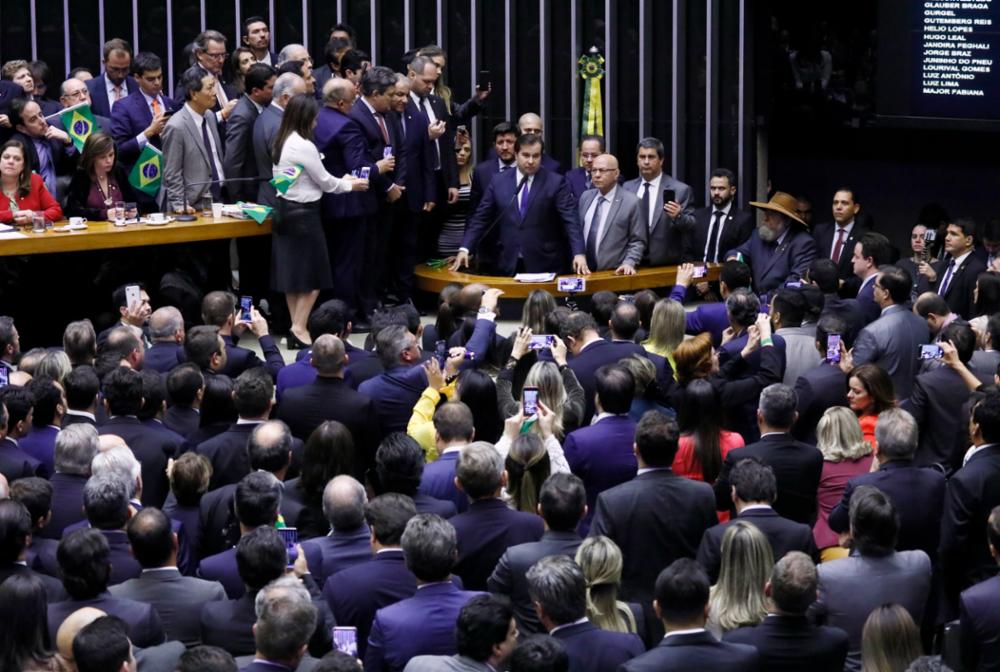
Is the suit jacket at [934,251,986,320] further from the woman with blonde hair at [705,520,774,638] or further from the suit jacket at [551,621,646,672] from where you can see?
the suit jacket at [551,621,646,672]

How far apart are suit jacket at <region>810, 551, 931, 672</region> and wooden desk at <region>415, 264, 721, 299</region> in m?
6.10

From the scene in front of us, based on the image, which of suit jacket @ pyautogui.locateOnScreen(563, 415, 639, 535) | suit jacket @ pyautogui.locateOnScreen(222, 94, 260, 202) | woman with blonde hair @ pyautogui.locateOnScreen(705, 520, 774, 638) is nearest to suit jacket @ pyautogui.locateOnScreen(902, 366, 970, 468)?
suit jacket @ pyautogui.locateOnScreen(563, 415, 639, 535)

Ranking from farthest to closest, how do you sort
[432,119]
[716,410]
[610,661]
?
[432,119]
[716,410]
[610,661]

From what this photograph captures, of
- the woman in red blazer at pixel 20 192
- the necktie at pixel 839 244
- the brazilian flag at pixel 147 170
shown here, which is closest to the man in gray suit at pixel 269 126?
the brazilian flag at pixel 147 170

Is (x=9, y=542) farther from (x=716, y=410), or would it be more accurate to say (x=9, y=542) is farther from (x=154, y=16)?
(x=154, y=16)

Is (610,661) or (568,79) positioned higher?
(568,79)

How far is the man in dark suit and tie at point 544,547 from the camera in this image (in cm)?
628

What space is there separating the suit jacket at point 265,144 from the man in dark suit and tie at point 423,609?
6.18 m

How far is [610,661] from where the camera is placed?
18.6 ft

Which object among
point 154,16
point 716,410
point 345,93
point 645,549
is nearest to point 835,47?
point 345,93

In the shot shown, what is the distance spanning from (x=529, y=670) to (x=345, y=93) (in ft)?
24.3

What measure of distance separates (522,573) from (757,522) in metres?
0.98

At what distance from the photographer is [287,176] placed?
1148cm

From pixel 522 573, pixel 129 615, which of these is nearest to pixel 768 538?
pixel 522 573
